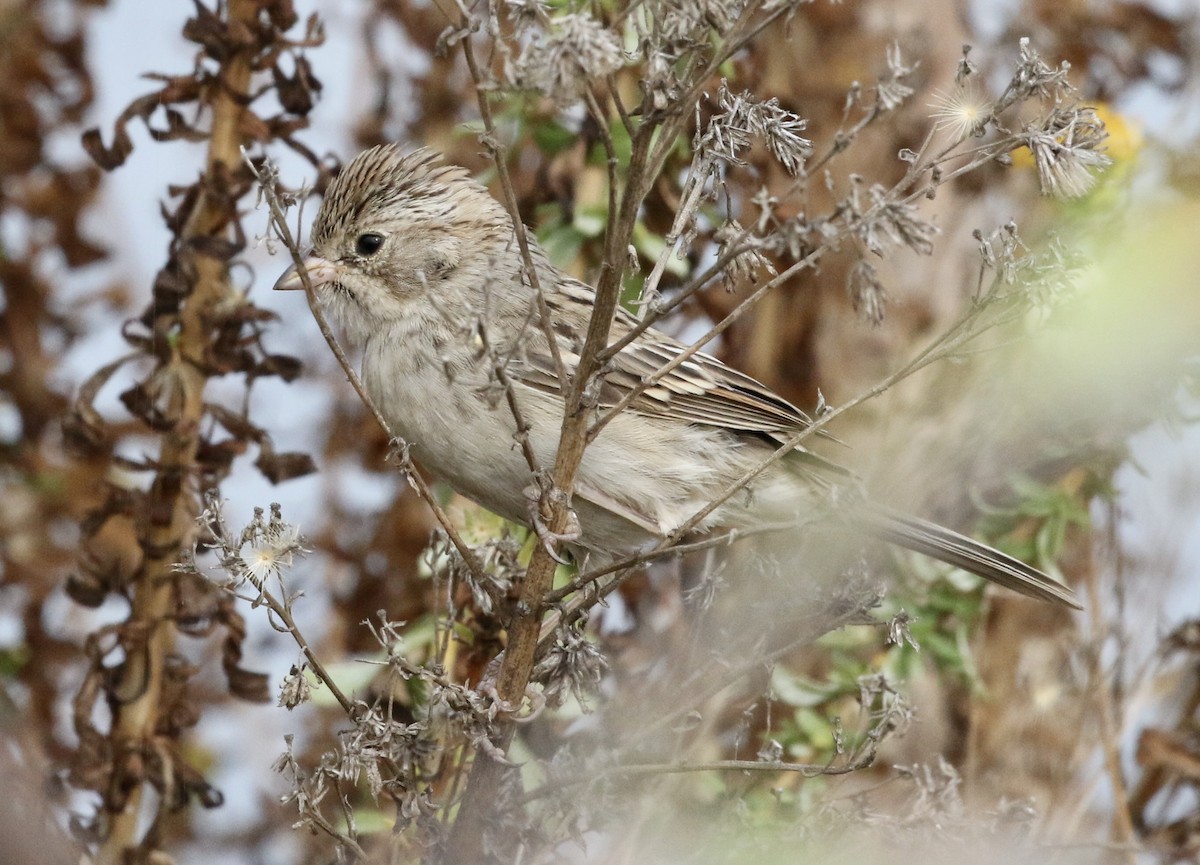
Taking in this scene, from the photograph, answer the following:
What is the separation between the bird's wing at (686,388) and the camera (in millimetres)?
4266

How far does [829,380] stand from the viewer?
5.43 m

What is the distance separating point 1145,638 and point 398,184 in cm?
279

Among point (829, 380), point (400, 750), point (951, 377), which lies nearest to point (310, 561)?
point (829, 380)

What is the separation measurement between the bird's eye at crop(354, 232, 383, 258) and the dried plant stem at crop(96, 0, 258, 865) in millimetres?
656

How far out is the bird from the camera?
12.9ft

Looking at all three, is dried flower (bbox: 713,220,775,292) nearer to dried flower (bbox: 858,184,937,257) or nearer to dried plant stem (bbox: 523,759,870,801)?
dried flower (bbox: 858,184,937,257)

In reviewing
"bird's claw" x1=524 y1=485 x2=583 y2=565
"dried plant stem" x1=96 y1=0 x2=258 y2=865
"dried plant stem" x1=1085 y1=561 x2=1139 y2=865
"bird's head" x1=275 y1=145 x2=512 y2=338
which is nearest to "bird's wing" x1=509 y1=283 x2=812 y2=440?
"bird's head" x1=275 y1=145 x2=512 y2=338

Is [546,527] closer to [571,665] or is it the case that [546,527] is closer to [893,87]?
[571,665]

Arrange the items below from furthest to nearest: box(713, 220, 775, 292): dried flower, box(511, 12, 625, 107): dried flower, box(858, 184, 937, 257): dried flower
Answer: box(713, 220, 775, 292): dried flower, box(858, 184, 937, 257): dried flower, box(511, 12, 625, 107): dried flower

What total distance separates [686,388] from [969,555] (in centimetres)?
100

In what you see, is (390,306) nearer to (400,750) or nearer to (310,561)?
(310,561)

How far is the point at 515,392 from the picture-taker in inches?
156

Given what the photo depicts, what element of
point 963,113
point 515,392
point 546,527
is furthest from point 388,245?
point 963,113

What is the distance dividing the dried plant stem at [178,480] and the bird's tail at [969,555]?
6.08ft
